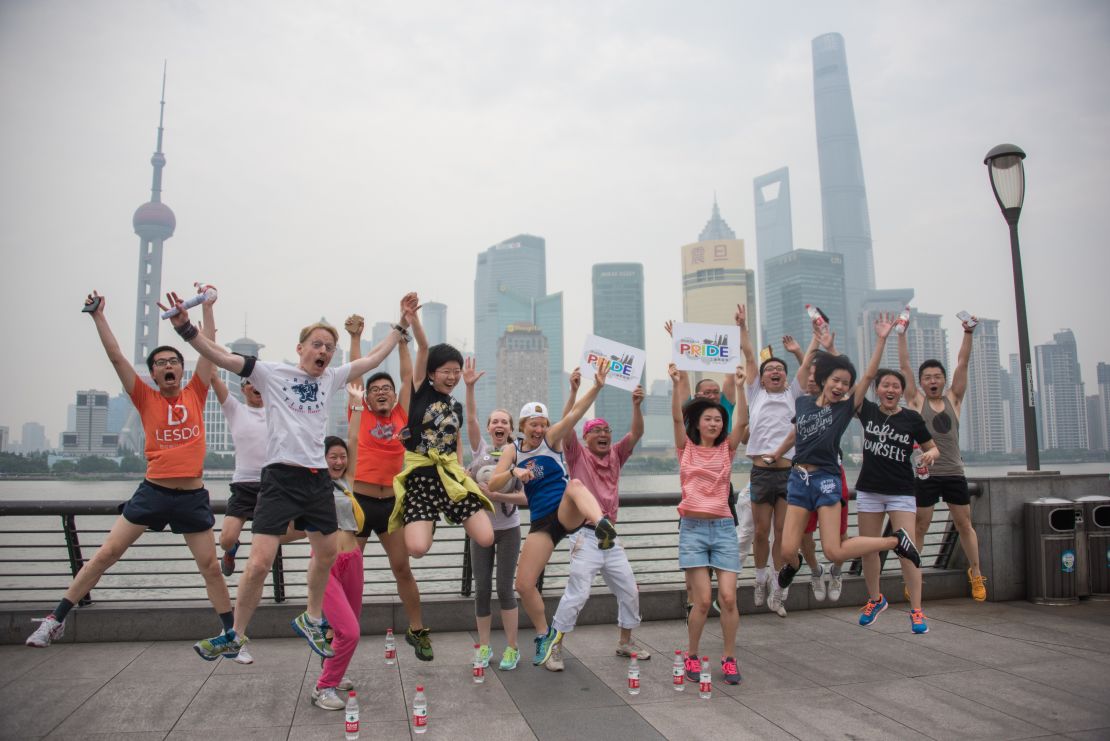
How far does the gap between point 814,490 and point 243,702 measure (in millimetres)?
4589

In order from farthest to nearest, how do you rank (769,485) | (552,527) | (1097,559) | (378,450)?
1. (1097,559)
2. (769,485)
3. (378,450)
4. (552,527)

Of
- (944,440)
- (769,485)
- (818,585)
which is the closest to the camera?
(769,485)

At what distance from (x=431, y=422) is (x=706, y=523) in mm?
2221

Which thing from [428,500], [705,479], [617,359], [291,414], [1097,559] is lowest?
[1097,559]

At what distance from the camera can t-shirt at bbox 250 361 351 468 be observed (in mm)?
4844

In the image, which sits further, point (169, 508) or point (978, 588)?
point (978, 588)

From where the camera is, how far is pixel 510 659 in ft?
18.4

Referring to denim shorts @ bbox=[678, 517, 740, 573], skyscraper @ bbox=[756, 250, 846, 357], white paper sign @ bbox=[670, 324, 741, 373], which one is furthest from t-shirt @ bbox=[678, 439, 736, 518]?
skyscraper @ bbox=[756, 250, 846, 357]

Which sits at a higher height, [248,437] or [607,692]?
[248,437]

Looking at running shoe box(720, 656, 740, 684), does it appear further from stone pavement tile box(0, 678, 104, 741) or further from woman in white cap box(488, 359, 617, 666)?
stone pavement tile box(0, 678, 104, 741)

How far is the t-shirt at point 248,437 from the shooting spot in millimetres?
6621

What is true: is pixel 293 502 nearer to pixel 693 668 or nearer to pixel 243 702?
pixel 243 702

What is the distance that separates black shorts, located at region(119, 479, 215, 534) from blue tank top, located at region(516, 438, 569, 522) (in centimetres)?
237

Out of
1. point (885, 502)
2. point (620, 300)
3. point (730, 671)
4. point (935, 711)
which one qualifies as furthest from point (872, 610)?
point (620, 300)
